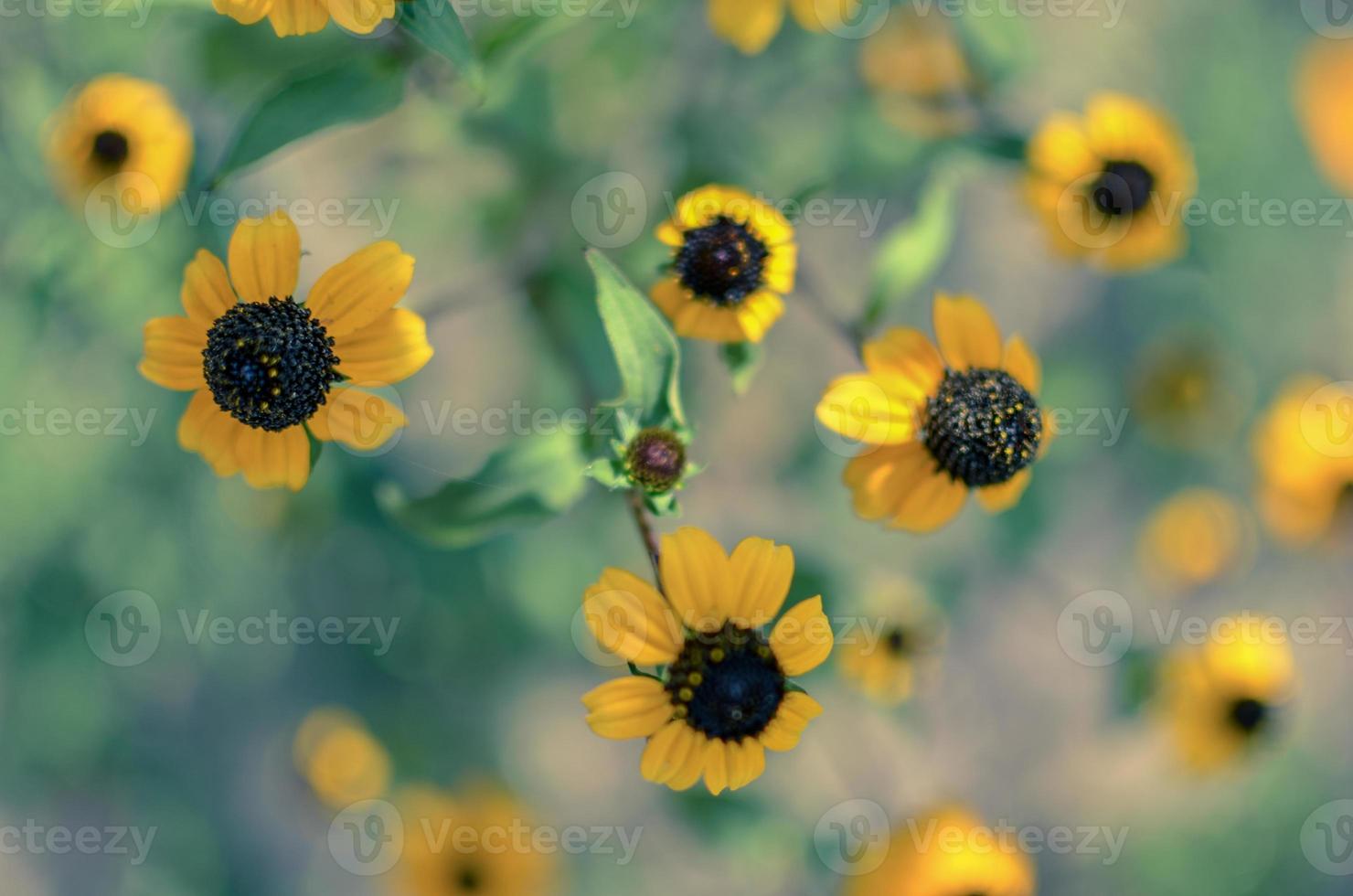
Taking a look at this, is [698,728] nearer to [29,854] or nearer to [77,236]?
[77,236]

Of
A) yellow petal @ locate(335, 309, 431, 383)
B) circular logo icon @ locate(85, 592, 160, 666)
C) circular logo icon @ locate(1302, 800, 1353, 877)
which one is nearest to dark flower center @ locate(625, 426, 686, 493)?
yellow petal @ locate(335, 309, 431, 383)

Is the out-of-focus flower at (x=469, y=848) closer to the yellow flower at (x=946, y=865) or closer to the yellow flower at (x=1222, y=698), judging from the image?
the yellow flower at (x=946, y=865)

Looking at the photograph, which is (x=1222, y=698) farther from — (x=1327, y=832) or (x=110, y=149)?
(x=110, y=149)

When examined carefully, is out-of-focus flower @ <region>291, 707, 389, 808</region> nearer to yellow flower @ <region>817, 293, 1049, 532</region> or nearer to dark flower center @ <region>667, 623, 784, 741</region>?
dark flower center @ <region>667, 623, 784, 741</region>

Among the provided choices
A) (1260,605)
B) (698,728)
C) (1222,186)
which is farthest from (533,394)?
(1260,605)

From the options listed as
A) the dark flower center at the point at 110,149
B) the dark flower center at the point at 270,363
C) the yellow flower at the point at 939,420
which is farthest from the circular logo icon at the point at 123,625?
the yellow flower at the point at 939,420

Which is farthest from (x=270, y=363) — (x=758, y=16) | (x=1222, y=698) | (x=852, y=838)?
(x=1222, y=698)

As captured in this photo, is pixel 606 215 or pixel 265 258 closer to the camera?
pixel 265 258
